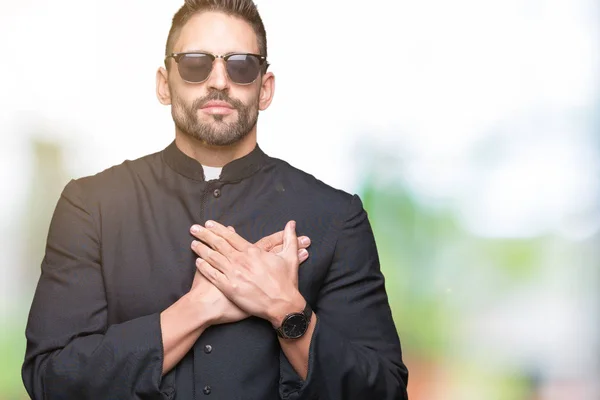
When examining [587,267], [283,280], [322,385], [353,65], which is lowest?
[587,267]

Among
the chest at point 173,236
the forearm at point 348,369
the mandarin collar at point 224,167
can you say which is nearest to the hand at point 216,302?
the chest at point 173,236

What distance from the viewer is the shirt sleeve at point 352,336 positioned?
2842 millimetres

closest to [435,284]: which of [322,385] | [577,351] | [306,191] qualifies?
[577,351]

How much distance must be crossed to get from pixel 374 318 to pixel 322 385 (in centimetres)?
26

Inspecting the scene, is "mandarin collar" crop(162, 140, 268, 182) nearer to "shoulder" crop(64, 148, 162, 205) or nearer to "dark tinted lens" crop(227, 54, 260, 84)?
"shoulder" crop(64, 148, 162, 205)

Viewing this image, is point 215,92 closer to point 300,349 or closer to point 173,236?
point 173,236

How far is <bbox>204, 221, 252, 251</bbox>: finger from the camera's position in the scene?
2.89 meters

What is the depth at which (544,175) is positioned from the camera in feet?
15.2

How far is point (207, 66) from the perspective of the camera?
3.04m

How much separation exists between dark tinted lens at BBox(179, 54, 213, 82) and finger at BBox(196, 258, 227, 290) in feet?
1.72

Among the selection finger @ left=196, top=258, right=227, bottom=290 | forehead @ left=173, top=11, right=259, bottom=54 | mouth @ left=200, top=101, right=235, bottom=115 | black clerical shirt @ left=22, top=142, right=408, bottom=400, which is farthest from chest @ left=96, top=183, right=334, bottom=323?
forehead @ left=173, top=11, right=259, bottom=54

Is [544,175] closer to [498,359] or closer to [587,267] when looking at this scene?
[587,267]

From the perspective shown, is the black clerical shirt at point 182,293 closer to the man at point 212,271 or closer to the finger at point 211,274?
the man at point 212,271

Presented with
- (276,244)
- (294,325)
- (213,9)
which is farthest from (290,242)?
(213,9)
